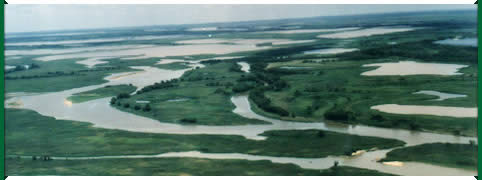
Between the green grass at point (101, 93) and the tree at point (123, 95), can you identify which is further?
the green grass at point (101, 93)

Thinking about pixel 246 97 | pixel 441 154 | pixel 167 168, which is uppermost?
pixel 246 97

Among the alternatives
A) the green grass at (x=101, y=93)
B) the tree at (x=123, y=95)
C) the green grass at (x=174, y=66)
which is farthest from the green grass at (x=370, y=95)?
the green grass at (x=174, y=66)

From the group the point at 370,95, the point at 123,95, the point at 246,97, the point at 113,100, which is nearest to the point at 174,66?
the point at 123,95

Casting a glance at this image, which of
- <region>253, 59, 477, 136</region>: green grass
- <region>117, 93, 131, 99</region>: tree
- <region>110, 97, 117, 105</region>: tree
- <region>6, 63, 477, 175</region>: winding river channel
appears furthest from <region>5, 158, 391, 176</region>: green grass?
<region>117, 93, 131, 99</region>: tree

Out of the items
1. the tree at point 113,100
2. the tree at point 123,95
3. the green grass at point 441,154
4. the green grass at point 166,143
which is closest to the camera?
the green grass at point 441,154

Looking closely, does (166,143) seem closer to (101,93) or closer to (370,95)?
(101,93)

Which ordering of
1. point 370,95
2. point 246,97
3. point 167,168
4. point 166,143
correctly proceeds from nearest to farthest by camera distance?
point 167,168, point 166,143, point 370,95, point 246,97

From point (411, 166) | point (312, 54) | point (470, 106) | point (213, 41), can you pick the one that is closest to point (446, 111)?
point (470, 106)

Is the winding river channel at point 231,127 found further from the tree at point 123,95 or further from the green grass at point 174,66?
the green grass at point 174,66
